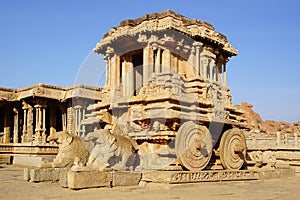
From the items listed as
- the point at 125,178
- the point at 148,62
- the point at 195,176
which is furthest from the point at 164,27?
the point at 125,178

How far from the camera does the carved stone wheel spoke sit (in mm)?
10727

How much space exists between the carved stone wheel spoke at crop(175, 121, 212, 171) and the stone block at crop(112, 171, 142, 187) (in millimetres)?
1445

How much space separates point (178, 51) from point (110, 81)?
157 inches

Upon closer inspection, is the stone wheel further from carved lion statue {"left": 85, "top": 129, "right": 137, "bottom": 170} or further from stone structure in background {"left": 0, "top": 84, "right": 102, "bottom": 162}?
stone structure in background {"left": 0, "top": 84, "right": 102, "bottom": 162}

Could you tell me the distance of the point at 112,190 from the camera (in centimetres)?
893

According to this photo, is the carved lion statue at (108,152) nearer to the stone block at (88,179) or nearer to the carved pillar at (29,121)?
the stone block at (88,179)

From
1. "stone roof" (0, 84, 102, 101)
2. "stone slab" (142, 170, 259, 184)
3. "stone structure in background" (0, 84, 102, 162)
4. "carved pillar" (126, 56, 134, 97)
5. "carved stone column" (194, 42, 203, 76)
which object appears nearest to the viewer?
"stone slab" (142, 170, 259, 184)

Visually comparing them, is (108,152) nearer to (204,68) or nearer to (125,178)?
(125,178)

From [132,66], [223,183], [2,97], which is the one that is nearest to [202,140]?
[223,183]

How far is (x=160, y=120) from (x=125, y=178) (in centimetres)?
241

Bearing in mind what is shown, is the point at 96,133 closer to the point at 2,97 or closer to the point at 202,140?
the point at 202,140

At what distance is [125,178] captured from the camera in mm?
9695

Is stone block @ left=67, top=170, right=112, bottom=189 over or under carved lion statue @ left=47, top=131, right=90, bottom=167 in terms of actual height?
under

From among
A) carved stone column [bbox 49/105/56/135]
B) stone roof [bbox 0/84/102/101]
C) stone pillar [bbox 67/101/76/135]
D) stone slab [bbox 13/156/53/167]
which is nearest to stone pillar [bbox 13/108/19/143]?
stone roof [bbox 0/84/102/101]
